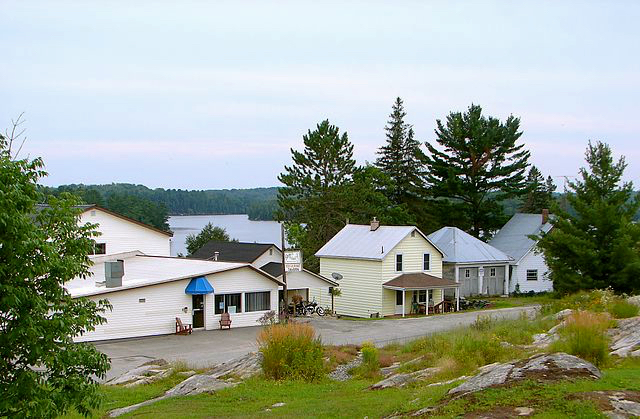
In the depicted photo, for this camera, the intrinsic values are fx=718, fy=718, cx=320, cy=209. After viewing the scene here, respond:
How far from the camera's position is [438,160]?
68312 mm

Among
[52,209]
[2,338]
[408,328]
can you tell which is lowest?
[408,328]

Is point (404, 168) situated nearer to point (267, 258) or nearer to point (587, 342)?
point (267, 258)

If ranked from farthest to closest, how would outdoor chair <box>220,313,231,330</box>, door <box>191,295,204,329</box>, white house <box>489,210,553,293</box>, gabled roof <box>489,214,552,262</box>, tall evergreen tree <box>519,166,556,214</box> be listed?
tall evergreen tree <box>519,166,556,214</box> < gabled roof <box>489,214,552,262</box> < white house <box>489,210,553,293</box> < outdoor chair <box>220,313,231,330</box> < door <box>191,295,204,329</box>

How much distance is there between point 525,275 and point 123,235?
29.6 meters

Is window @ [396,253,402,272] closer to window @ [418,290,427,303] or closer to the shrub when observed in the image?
window @ [418,290,427,303]

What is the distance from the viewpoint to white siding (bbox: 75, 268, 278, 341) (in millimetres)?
31031

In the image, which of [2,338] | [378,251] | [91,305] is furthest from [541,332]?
[378,251]

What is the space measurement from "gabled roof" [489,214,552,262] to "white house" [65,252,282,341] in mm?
25154

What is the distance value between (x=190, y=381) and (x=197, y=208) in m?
148

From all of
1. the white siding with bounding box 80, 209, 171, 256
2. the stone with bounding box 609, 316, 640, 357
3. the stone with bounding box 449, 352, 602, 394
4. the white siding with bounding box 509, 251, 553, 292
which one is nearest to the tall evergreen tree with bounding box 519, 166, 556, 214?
the white siding with bounding box 509, 251, 553, 292

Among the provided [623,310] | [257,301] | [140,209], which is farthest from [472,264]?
[140,209]

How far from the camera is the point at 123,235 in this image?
46812 millimetres

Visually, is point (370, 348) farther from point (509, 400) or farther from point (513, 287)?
point (513, 287)

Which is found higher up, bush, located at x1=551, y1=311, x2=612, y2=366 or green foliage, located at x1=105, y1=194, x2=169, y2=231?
green foliage, located at x1=105, y1=194, x2=169, y2=231
